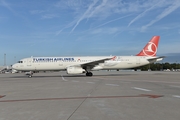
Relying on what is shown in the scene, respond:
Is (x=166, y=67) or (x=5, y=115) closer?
(x=5, y=115)

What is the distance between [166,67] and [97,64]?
4457 inches

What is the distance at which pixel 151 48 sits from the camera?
3550cm

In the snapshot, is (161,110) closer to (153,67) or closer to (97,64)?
(97,64)

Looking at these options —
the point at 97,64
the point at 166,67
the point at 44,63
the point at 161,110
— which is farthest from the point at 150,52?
the point at 166,67

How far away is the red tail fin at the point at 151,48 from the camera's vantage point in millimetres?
35434

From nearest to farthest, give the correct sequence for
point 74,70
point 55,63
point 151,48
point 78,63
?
point 74,70 < point 55,63 < point 78,63 < point 151,48

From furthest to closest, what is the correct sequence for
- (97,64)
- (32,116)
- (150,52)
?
(150,52) → (97,64) → (32,116)

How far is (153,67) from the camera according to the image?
414ft

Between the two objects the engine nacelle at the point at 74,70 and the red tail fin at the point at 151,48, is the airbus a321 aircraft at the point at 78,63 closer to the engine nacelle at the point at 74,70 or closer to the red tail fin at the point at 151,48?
the engine nacelle at the point at 74,70

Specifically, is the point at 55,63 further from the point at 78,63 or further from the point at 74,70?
the point at 74,70

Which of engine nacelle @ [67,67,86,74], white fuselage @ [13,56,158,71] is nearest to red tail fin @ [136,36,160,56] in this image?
white fuselage @ [13,56,158,71]

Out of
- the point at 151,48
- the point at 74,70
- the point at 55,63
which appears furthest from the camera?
the point at 151,48

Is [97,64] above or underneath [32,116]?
above

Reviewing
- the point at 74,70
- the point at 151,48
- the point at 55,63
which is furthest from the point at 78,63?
the point at 151,48
